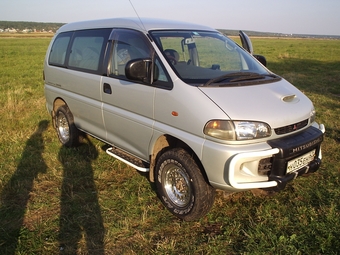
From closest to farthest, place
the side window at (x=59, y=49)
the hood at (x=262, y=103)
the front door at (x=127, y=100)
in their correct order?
the hood at (x=262, y=103)
the front door at (x=127, y=100)
the side window at (x=59, y=49)

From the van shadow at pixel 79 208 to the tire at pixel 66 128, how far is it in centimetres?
28

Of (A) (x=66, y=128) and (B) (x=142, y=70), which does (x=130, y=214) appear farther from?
(A) (x=66, y=128)

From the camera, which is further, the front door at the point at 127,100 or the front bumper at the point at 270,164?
the front door at the point at 127,100

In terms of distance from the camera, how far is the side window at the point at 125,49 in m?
3.54

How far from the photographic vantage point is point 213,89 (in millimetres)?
2998

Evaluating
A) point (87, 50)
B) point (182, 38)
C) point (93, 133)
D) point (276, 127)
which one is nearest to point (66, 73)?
point (87, 50)

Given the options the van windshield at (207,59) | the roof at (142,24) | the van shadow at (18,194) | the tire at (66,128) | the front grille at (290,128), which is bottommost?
the van shadow at (18,194)

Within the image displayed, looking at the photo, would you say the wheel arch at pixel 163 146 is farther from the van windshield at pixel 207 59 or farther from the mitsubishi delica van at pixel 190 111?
the van windshield at pixel 207 59

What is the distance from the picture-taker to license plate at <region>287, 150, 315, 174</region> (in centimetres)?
291

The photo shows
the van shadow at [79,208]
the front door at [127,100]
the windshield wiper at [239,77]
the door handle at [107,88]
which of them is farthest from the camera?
the door handle at [107,88]

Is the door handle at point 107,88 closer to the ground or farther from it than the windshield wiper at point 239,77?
closer to the ground

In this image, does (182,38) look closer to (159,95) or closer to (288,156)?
(159,95)

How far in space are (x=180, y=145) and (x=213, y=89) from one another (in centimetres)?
71

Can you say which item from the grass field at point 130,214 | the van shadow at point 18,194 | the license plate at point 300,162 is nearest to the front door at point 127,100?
the grass field at point 130,214
